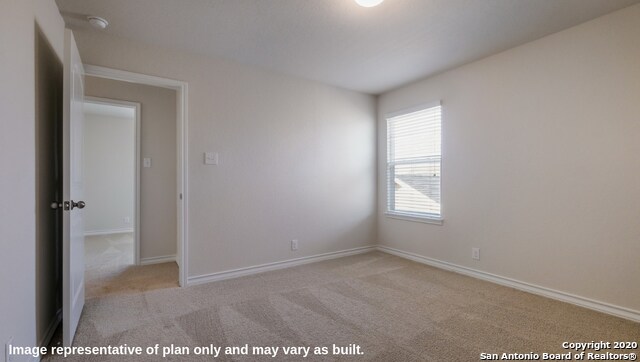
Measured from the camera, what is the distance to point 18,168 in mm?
1551

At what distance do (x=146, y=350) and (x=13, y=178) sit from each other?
3.96 ft

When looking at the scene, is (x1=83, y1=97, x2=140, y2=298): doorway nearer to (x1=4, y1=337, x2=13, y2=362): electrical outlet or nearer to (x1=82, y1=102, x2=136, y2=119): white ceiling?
(x1=82, y1=102, x2=136, y2=119): white ceiling

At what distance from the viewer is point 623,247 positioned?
238cm

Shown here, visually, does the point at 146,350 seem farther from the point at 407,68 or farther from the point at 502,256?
the point at 407,68

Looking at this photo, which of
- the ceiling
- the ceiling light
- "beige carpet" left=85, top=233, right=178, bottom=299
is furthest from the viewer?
"beige carpet" left=85, top=233, right=178, bottom=299

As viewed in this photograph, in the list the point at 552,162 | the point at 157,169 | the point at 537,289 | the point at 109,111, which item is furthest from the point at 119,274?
the point at 552,162

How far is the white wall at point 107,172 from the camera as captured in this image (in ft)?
19.8

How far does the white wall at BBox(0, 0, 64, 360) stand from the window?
360cm

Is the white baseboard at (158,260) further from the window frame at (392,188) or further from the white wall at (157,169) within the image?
the window frame at (392,188)

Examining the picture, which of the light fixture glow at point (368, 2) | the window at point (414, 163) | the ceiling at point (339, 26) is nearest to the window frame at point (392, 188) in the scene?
the window at point (414, 163)

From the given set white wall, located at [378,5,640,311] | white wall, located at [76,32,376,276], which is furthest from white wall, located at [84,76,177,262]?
white wall, located at [378,5,640,311]

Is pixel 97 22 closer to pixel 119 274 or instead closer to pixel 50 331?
pixel 50 331

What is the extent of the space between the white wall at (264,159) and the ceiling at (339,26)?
254 millimetres

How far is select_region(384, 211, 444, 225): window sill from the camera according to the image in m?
3.73
